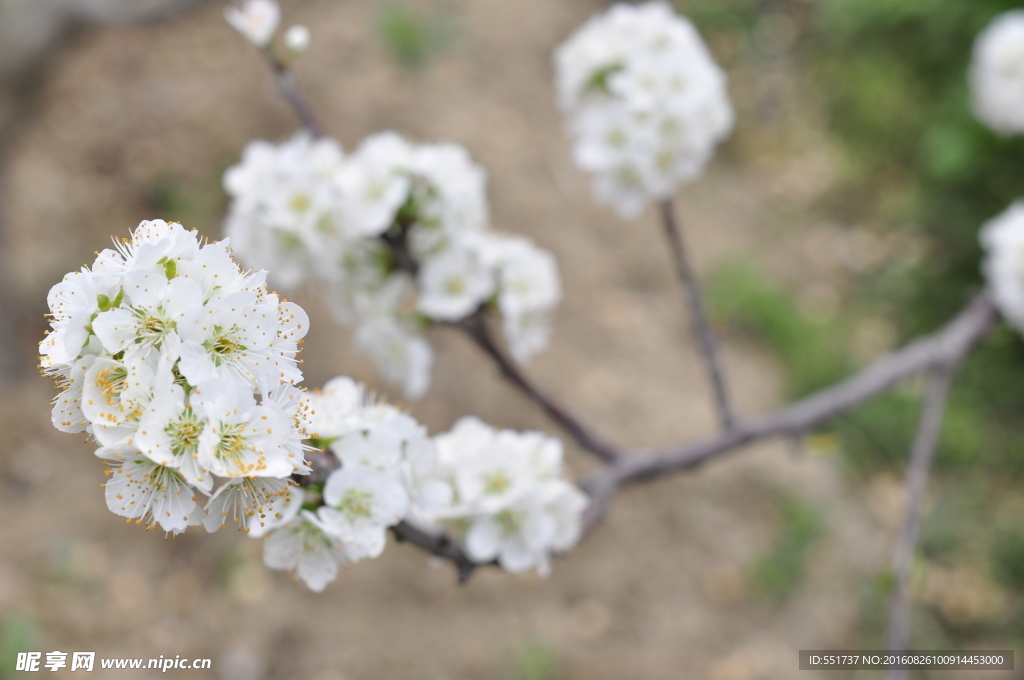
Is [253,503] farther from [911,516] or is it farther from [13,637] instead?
[13,637]

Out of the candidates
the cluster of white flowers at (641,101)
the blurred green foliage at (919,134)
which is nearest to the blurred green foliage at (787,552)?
the blurred green foliage at (919,134)

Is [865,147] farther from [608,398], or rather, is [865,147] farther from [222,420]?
[222,420]

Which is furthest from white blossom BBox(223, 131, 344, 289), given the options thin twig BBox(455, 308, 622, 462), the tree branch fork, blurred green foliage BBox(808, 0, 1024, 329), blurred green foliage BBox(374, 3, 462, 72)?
blurred green foliage BBox(808, 0, 1024, 329)

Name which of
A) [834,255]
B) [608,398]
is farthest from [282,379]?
[834,255]

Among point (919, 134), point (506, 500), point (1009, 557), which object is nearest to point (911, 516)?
point (506, 500)

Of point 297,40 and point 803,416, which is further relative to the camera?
point 803,416

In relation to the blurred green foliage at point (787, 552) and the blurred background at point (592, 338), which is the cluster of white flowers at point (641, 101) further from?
the blurred green foliage at point (787, 552)

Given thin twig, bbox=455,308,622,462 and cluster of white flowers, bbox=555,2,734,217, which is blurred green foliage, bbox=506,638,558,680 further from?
cluster of white flowers, bbox=555,2,734,217
